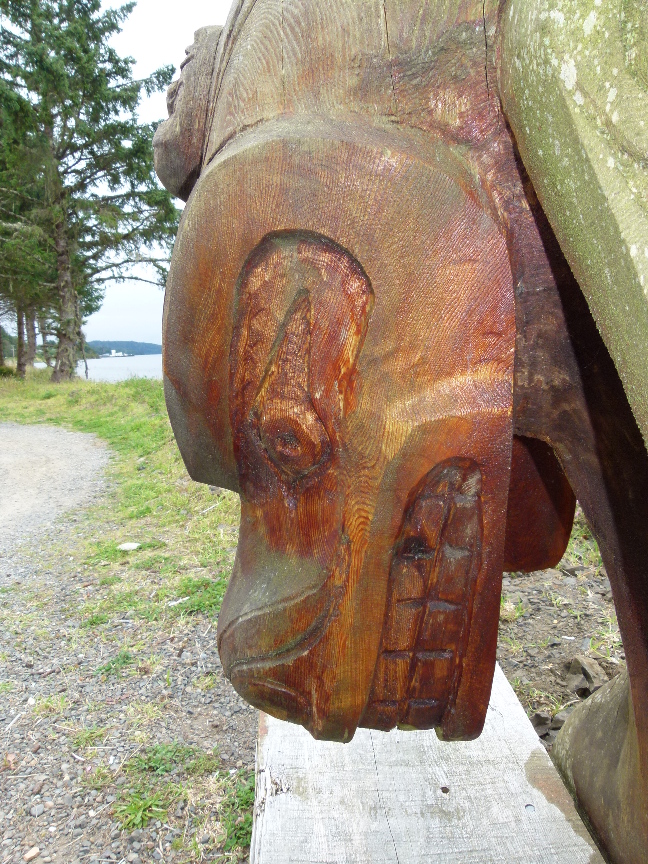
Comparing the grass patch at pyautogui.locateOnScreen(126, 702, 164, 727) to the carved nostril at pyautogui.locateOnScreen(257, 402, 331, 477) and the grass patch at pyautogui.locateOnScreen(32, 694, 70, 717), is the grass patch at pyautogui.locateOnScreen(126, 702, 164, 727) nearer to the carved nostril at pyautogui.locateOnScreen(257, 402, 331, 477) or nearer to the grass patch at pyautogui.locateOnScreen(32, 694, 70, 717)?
the grass patch at pyautogui.locateOnScreen(32, 694, 70, 717)

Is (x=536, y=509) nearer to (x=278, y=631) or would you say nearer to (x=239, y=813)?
(x=278, y=631)

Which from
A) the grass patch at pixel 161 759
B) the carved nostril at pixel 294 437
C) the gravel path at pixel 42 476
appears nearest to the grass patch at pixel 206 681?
the grass patch at pixel 161 759

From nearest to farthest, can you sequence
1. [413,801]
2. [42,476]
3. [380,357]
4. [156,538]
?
[380,357]
[413,801]
[156,538]
[42,476]

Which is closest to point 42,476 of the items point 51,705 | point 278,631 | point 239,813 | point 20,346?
point 51,705

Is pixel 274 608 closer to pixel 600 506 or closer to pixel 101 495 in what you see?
pixel 600 506

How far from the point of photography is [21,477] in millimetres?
4688

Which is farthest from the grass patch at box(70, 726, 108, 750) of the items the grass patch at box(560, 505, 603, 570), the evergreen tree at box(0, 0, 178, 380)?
the evergreen tree at box(0, 0, 178, 380)

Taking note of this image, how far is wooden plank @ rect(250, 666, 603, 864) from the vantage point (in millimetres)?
1105

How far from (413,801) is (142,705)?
36.9 inches

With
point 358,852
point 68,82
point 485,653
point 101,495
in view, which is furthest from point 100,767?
point 68,82

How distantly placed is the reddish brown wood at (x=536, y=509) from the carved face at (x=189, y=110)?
0.63m

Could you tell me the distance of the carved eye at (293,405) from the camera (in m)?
0.69

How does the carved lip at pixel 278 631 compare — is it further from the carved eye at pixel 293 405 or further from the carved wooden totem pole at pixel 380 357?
the carved eye at pixel 293 405

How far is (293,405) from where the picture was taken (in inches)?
27.9
